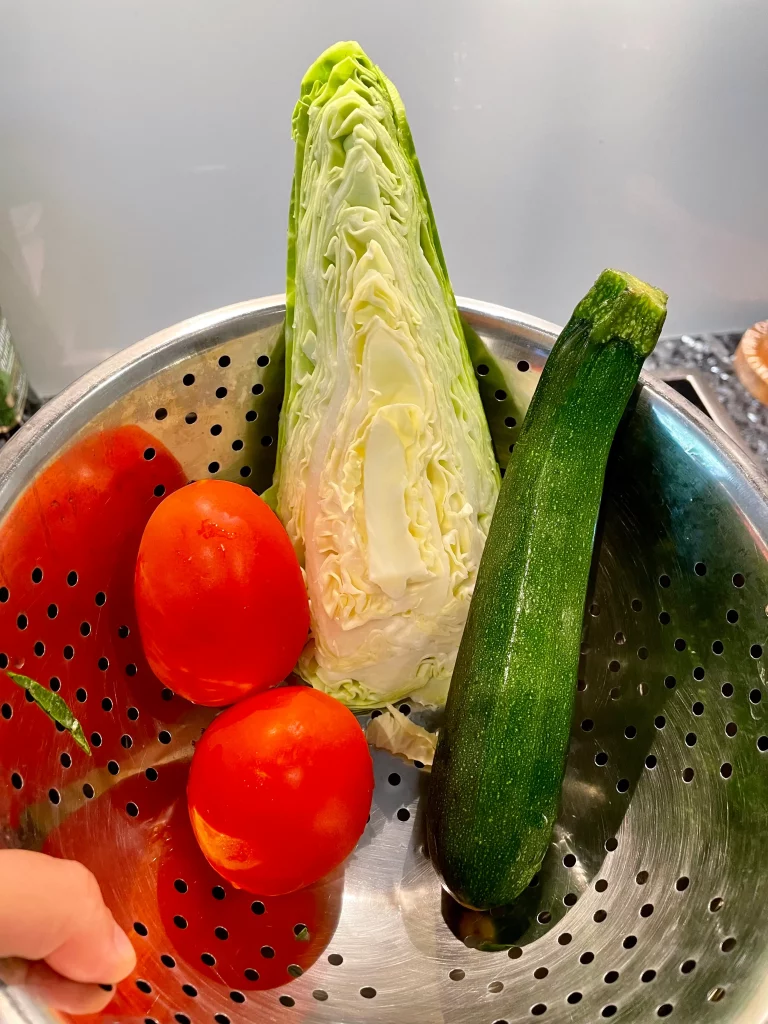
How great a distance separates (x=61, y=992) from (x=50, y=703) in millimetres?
185

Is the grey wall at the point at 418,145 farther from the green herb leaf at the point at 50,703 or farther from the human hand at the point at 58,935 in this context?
the human hand at the point at 58,935

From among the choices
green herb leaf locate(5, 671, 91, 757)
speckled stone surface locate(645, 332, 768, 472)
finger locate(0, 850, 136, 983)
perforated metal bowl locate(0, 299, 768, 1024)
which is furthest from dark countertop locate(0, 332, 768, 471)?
finger locate(0, 850, 136, 983)

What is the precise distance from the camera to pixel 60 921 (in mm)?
484

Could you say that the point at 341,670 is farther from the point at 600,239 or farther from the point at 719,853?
the point at 600,239

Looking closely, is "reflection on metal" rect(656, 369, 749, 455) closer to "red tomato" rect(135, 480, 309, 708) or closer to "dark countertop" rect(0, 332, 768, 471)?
"dark countertop" rect(0, 332, 768, 471)

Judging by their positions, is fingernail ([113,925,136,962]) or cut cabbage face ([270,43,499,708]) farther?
cut cabbage face ([270,43,499,708])

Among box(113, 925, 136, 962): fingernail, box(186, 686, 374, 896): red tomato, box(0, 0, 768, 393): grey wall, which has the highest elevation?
box(0, 0, 768, 393): grey wall

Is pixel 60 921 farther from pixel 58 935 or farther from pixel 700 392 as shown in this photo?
pixel 700 392

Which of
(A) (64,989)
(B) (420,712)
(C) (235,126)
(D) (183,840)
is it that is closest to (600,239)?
(C) (235,126)

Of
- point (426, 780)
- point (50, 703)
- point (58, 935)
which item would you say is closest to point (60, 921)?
point (58, 935)

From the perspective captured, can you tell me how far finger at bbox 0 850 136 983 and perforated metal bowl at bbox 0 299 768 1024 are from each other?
0.10ft

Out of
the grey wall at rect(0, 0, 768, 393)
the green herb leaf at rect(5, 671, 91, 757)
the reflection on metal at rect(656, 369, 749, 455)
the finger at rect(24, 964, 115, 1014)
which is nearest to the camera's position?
the finger at rect(24, 964, 115, 1014)

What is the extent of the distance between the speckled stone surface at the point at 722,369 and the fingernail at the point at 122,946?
0.82m

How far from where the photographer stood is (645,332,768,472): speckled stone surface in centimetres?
98
